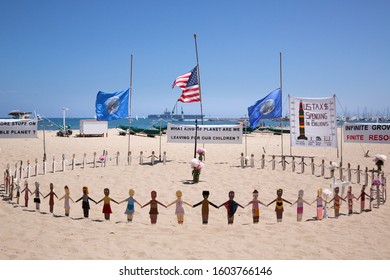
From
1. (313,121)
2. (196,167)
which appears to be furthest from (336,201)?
(313,121)

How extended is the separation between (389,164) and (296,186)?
10.3 metres

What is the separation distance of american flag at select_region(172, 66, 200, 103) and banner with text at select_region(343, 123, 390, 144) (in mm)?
8428

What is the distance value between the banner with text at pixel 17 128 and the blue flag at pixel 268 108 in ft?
42.5

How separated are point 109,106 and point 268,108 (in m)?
9.56

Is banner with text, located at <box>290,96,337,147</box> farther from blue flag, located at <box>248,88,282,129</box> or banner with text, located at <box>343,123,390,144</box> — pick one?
blue flag, located at <box>248,88,282,129</box>

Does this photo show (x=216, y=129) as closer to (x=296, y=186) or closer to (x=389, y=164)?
(x=296, y=186)

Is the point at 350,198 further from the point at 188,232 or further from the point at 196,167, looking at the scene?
the point at 196,167

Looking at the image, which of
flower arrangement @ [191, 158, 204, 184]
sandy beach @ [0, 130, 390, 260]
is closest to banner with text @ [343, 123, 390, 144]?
sandy beach @ [0, 130, 390, 260]

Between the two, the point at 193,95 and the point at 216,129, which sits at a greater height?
the point at 193,95

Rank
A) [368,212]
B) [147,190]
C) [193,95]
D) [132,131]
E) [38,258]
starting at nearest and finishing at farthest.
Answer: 1. [38,258]
2. [368,212]
3. [147,190]
4. [193,95]
5. [132,131]

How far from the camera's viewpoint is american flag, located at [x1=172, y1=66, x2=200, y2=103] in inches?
734

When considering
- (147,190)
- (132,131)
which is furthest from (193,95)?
(132,131)

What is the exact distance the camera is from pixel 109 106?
19.2 meters

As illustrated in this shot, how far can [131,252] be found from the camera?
6.92 m
